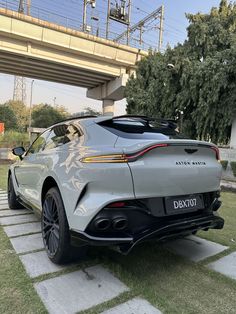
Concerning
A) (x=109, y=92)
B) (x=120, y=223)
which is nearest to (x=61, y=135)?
(x=120, y=223)

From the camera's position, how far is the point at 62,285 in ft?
8.35

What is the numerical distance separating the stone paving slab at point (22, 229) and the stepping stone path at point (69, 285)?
0.20m

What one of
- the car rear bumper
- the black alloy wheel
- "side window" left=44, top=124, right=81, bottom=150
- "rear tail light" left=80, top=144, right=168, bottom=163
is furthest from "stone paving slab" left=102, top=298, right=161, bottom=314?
"side window" left=44, top=124, right=81, bottom=150

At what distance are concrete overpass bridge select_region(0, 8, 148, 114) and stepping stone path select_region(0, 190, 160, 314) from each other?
2016cm

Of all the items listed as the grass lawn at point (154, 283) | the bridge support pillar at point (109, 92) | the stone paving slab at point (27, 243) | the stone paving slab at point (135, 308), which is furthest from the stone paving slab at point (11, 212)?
the bridge support pillar at point (109, 92)

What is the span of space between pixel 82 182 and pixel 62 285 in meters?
0.94

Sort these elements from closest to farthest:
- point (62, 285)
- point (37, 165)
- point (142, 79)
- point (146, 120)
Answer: point (62, 285) < point (146, 120) < point (37, 165) < point (142, 79)

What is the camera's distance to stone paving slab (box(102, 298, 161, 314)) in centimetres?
217

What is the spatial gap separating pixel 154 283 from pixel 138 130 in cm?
143

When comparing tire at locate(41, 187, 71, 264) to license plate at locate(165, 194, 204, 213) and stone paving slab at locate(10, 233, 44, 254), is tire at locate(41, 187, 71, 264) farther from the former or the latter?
license plate at locate(165, 194, 204, 213)

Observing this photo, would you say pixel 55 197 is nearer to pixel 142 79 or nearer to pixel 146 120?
pixel 146 120

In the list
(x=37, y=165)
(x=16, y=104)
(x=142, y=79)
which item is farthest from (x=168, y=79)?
(x=16, y=104)

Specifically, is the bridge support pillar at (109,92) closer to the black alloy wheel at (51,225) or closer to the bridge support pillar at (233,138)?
the bridge support pillar at (233,138)

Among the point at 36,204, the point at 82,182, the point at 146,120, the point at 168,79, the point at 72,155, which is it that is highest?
the point at 168,79
